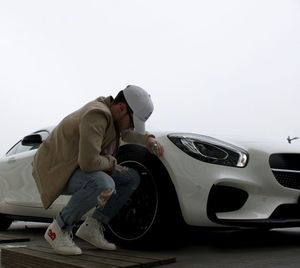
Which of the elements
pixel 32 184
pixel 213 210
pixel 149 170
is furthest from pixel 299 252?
pixel 32 184

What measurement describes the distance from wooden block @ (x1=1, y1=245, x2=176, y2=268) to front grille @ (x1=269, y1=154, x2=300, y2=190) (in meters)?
1.11

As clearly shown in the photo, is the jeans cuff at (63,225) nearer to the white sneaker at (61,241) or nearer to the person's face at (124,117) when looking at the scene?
the white sneaker at (61,241)

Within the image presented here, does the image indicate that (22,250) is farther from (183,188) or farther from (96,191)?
(183,188)

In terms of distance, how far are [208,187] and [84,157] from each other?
96 cm

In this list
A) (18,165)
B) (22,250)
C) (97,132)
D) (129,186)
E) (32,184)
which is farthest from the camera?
(18,165)

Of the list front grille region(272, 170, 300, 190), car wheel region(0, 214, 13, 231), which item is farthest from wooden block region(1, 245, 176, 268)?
car wheel region(0, 214, 13, 231)

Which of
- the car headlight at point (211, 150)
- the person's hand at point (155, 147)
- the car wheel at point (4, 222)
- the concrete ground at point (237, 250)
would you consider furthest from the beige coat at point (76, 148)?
the car wheel at point (4, 222)

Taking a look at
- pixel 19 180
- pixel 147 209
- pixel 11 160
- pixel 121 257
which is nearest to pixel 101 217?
pixel 147 209

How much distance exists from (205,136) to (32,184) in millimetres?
2222

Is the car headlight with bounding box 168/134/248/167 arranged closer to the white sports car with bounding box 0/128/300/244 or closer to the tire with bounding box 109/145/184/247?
the white sports car with bounding box 0/128/300/244

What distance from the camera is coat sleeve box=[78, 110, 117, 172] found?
3.23m

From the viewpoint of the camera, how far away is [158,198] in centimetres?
382

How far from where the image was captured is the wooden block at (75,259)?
301 cm

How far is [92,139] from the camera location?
3.23 meters
